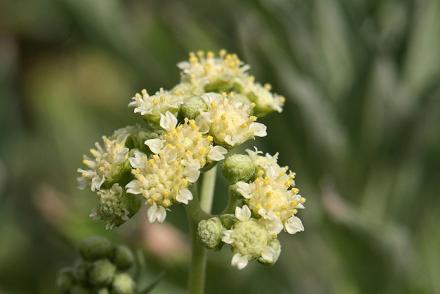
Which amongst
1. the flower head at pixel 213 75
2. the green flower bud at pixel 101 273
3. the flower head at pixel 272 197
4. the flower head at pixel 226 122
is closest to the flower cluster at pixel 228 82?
the flower head at pixel 213 75

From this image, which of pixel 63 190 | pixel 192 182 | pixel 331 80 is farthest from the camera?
pixel 63 190

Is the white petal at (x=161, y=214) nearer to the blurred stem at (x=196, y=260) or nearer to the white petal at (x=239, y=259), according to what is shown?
the blurred stem at (x=196, y=260)

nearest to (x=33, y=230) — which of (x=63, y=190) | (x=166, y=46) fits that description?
(x=63, y=190)

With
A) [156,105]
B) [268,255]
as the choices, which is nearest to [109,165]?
[156,105]

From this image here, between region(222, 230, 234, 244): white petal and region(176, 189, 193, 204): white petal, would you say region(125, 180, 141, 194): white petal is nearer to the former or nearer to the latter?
region(176, 189, 193, 204): white petal

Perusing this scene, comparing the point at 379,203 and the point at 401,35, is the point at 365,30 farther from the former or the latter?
the point at 379,203
